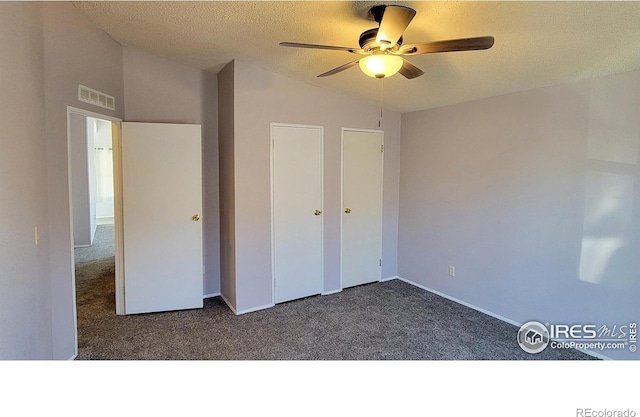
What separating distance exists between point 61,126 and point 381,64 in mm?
2342

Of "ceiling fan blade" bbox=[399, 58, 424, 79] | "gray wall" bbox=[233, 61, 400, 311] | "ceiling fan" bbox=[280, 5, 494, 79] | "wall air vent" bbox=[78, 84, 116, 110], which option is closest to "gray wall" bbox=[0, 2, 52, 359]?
"wall air vent" bbox=[78, 84, 116, 110]

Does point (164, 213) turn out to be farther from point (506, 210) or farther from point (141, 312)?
point (506, 210)

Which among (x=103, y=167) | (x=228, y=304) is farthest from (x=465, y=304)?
(x=103, y=167)

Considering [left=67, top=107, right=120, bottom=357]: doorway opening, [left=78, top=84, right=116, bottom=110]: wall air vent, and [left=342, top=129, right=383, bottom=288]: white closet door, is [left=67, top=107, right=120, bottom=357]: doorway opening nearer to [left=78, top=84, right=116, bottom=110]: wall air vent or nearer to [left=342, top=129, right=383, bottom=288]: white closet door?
[left=78, top=84, right=116, bottom=110]: wall air vent

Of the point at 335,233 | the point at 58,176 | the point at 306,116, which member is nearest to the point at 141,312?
the point at 58,176

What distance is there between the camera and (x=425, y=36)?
2.48 meters

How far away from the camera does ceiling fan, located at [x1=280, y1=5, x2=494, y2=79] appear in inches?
70.6

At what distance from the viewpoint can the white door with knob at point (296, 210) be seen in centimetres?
382

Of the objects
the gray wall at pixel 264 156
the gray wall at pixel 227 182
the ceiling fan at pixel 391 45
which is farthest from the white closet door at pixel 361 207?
the ceiling fan at pixel 391 45

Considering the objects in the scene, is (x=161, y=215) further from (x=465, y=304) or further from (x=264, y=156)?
(x=465, y=304)

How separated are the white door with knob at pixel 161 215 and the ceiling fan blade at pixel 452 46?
243 centimetres

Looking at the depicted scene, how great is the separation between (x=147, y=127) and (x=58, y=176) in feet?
3.60

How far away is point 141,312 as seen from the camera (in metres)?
3.63

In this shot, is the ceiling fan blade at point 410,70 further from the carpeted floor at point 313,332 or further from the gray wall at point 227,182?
the carpeted floor at point 313,332
